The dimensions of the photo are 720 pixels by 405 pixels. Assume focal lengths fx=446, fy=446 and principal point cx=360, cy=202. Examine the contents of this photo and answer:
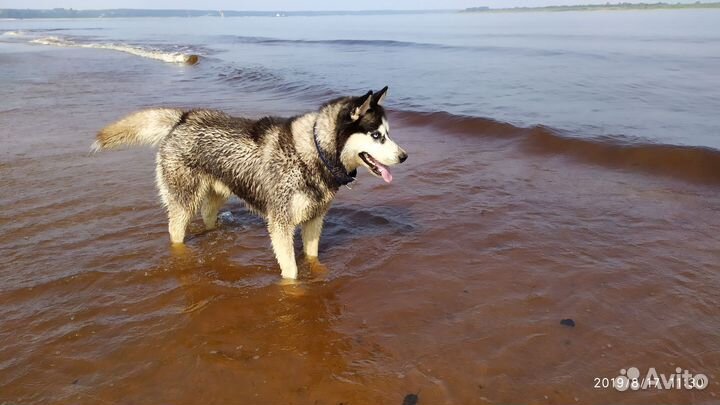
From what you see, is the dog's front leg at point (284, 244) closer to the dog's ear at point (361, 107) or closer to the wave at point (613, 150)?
the dog's ear at point (361, 107)

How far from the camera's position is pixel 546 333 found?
4.29m

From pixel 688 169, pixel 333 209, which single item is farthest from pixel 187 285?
pixel 688 169

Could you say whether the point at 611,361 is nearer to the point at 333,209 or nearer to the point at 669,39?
the point at 333,209

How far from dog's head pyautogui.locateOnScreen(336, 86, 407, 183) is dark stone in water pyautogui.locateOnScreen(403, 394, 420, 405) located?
7.66 ft

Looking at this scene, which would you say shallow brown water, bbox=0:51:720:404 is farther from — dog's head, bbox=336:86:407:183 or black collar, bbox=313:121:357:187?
dog's head, bbox=336:86:407:183

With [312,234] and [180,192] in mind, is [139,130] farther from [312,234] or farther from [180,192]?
[312,234]

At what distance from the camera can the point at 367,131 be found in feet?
16.1

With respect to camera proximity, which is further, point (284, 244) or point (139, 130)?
point (139, 130)

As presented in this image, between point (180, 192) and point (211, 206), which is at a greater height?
point (180, 192)

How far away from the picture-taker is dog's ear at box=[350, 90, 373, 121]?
4.80 meters

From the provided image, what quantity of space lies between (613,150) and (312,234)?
24.4 feet

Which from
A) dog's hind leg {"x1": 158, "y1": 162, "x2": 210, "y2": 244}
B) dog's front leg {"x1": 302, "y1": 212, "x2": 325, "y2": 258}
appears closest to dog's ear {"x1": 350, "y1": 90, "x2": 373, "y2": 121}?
dog's front leg {"x1": 302, "y1": 212, "x2": 325, "y2": 258}

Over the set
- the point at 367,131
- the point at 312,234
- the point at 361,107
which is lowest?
the point at 312,234

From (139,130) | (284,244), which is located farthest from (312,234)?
(139,130)
